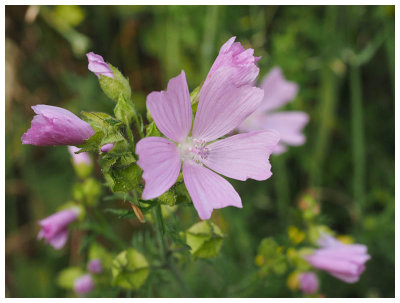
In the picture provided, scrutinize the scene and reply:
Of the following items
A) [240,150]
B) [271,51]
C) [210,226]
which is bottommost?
[210,226]

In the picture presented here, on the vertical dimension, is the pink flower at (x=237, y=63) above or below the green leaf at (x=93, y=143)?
above

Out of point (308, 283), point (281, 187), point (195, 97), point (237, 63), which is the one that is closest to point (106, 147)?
point (195, 97)

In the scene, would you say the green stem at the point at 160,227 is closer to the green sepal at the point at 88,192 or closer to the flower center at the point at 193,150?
the flower center at the point at 193,150

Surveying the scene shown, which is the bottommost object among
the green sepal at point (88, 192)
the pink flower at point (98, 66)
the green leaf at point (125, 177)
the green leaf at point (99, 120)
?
the green sepal at point (88, 192)

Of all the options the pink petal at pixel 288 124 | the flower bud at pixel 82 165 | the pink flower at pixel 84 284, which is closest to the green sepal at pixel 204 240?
the flower bud at pixel 82 165

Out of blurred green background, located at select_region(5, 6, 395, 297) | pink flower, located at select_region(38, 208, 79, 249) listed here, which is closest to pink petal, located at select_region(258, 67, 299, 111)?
blurred green background, located at select_region(5, 6, 395, 297)

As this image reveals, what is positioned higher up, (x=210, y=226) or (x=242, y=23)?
(x=242, y=23)

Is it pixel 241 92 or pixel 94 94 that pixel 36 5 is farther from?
pixel 241 92
